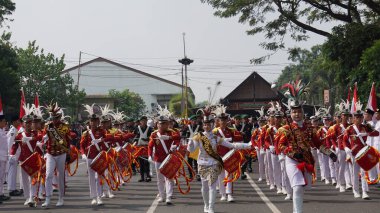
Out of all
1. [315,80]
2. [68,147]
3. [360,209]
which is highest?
[315,80]

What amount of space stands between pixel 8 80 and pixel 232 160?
109 ft

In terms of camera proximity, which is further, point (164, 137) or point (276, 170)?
point (276, 170)

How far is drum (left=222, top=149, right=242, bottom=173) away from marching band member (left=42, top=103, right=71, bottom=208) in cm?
349

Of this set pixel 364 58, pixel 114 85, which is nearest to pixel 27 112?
pixel 364 58

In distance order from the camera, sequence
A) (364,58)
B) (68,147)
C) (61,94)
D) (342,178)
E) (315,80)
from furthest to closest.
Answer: (315,80) < (61,94) < (364,58) < (342,178) < (68,147)

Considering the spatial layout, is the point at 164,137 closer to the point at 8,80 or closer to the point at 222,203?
the point at 222,203

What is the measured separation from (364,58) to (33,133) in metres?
13.5

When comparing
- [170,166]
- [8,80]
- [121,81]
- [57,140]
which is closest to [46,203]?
[57,140]

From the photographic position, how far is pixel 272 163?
17.0m

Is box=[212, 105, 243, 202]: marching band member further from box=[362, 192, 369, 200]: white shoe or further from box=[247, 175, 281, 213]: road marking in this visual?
box=[362, 192, 369, 200]: white shoe

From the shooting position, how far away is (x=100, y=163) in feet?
46.5

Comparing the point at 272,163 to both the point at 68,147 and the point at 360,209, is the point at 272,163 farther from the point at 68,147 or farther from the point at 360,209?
the point at 68,147

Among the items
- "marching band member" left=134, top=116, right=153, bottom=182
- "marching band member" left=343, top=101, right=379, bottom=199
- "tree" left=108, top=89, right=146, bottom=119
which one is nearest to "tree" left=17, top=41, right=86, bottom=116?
"tree" left=108, top=89, right=146, bottom=119

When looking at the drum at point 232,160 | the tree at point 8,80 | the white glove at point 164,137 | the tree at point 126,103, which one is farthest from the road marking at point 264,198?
the tree at point 126,103
